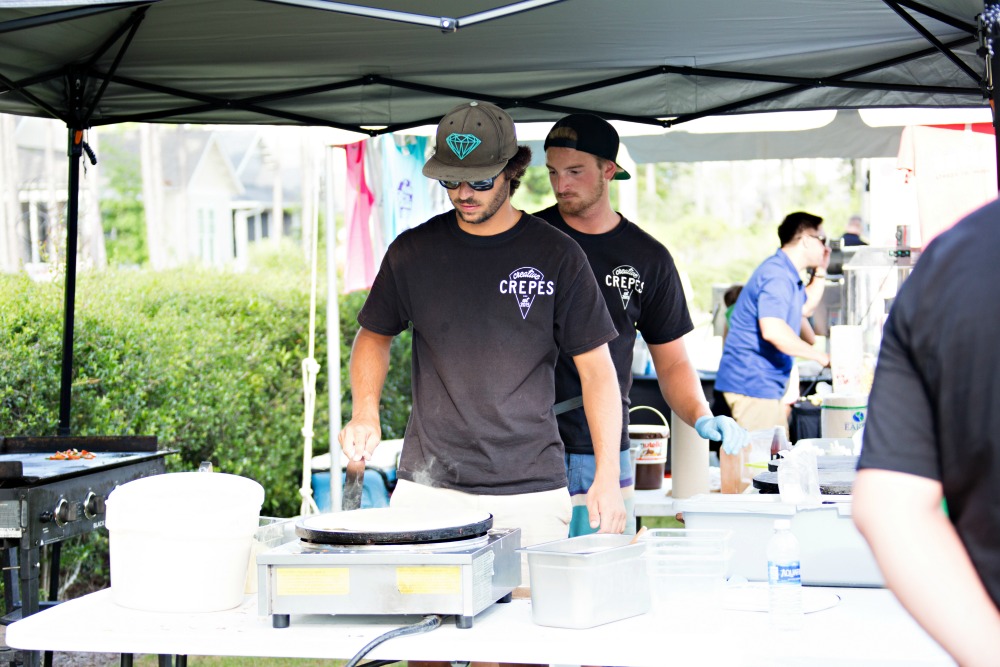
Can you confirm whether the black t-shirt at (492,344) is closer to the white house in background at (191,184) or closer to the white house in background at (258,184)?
the white house in background at (191,184)

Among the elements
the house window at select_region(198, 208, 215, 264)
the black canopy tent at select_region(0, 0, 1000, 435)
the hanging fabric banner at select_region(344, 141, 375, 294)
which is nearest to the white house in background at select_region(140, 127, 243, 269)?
the house window at select_region(198, 208, 215, 264)

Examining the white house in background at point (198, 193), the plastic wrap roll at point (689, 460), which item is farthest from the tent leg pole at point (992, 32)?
the white house in background at point (198, 193)

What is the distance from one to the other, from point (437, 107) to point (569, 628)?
3.08 metres

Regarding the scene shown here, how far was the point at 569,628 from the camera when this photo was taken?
2158mm

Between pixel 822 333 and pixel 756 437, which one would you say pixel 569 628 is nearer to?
pixel 756 437

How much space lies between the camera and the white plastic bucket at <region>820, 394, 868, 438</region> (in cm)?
498

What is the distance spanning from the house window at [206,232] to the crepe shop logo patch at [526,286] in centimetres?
3823

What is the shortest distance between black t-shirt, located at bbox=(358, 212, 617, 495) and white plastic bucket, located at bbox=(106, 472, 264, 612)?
1.99ft

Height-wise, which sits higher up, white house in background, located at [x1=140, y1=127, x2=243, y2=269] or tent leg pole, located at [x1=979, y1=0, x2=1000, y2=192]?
white house in background, located at [x1=140, y1=127, x2=243, y2=269]

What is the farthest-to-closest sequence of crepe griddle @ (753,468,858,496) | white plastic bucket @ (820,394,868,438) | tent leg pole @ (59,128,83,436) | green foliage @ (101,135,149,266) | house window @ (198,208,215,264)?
house window @ (198,208,215,264)
green foliage @ (101,135,149,266)
white plastic bucket @ (820,394,868,438)
tent leg pole @ (59,128,83,436)
crepe griddle @ (753,468,858,496)

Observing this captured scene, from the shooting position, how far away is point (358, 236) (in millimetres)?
6121

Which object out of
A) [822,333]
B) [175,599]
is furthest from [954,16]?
[822,333]

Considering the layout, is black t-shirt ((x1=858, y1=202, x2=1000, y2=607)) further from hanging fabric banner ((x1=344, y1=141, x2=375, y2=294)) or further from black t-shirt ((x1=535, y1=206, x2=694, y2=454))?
hanging fabric banner ((x1=344, y1=141, x2=375, y2=294))

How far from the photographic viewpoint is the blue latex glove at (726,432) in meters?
2.95
